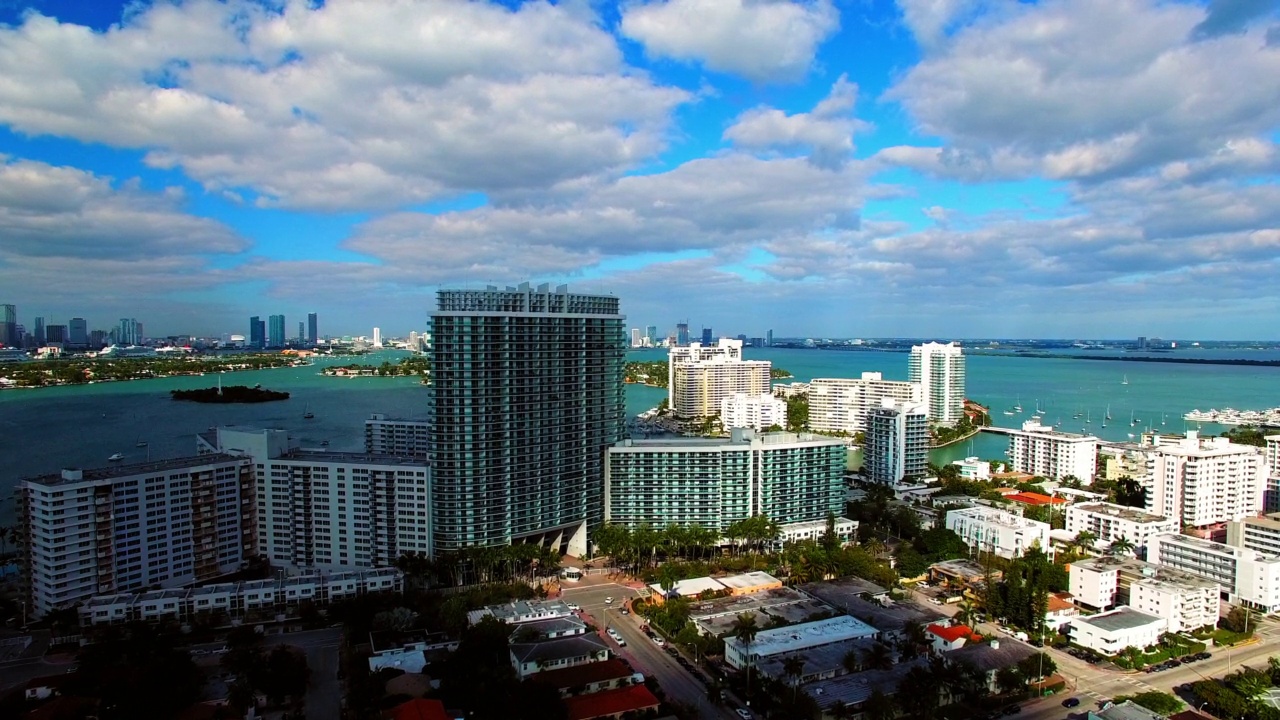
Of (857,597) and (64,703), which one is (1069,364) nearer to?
(857,597)

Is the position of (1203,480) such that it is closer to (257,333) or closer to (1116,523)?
(1116,523)

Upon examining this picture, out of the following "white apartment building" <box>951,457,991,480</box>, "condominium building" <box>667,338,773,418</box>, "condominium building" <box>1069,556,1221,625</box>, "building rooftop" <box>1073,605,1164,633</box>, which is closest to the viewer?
"building rooftop" <box>1073,605,1164,633</box>

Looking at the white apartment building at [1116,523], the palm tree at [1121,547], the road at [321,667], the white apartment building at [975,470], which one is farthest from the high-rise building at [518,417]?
the white apartment building at [975,470]

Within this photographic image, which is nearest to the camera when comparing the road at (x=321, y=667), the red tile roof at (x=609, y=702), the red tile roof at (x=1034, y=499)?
the red tile roof at (x=609, y=702)

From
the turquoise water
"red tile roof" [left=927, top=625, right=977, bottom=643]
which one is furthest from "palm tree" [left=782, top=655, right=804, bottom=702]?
the turquoise water

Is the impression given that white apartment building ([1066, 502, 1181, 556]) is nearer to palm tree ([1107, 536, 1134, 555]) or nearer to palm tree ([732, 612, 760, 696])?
palm tree ([1107, 536, 1134, 555])

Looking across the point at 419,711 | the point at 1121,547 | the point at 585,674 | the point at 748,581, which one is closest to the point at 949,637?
the point at 748,581

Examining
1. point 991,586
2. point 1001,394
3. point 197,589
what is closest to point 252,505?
point 197,589

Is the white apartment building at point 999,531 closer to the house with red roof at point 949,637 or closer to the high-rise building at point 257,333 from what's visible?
the house with red roof at point 949,637
